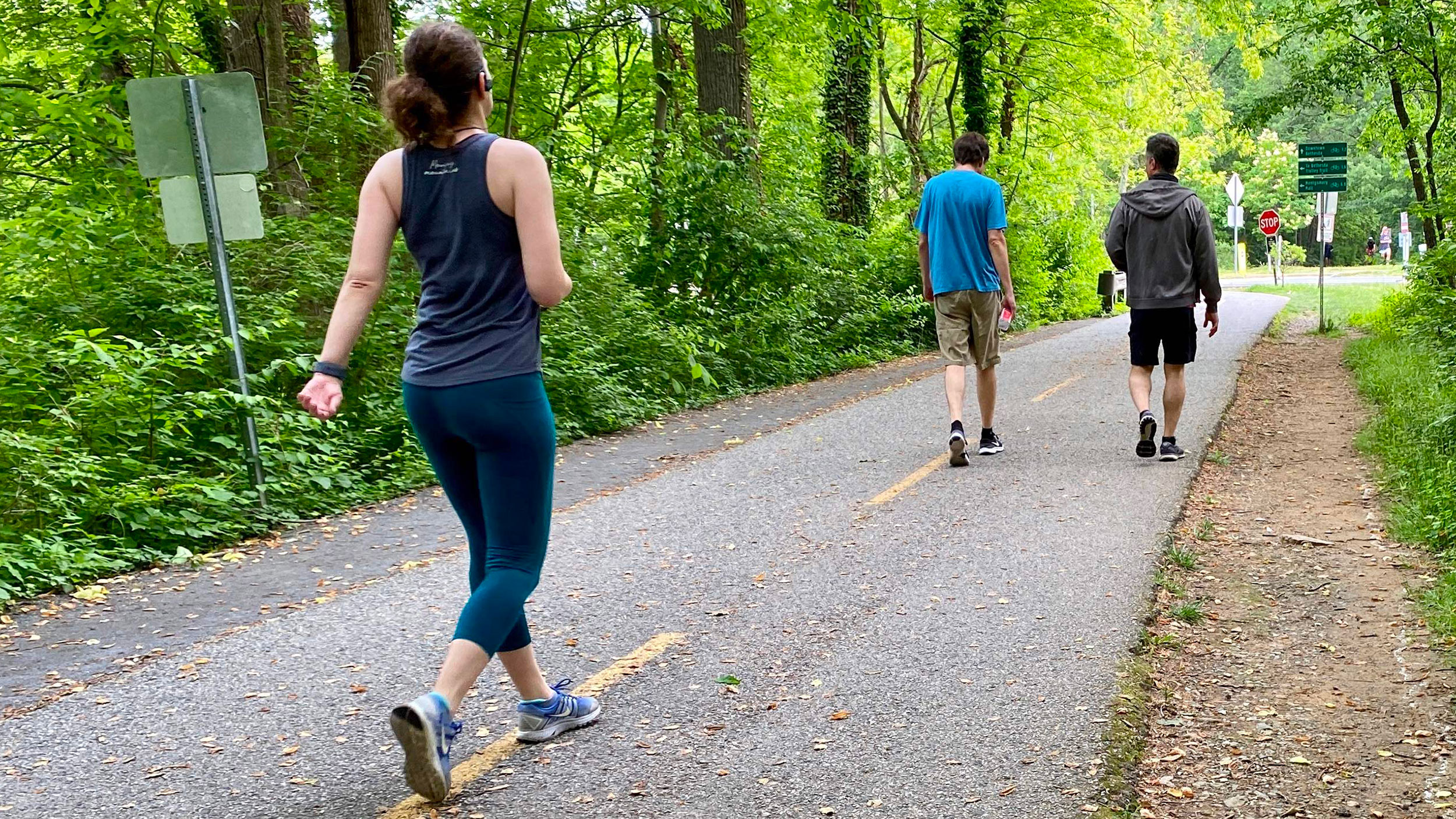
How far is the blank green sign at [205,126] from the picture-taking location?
787 centimetres

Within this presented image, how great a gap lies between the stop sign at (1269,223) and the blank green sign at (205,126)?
33.0 metres

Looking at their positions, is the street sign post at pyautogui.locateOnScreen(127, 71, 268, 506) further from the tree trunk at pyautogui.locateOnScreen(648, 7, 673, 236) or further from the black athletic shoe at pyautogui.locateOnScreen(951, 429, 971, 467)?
the tree trunk at pyautogui.locateOnScreen(648, 7, 673, 236)

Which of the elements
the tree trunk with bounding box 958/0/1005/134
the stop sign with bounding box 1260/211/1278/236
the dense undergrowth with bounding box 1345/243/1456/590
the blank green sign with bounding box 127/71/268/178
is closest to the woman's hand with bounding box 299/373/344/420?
the dense undergrowth with bounding box 1345/243/1456/590

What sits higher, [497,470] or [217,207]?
[217,207]

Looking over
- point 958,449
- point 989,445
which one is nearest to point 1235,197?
point 989,445

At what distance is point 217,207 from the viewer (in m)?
8.11

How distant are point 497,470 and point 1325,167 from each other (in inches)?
822

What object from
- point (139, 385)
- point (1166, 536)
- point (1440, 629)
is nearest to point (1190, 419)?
point (1166, 536)

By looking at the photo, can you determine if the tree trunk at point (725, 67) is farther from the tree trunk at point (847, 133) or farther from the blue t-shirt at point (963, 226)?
the blue t-shirt at point (963, 226)

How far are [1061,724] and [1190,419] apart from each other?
7.19m

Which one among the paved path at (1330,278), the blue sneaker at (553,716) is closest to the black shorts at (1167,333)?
the blue sneaker at (553,716)

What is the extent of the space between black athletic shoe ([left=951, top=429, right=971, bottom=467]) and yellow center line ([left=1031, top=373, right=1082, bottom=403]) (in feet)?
12.6

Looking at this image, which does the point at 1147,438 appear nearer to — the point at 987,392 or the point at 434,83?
the point at 987,392

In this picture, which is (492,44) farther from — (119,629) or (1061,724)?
(1061,724)
